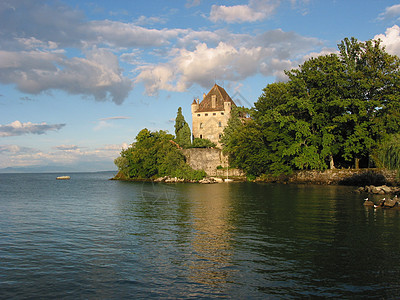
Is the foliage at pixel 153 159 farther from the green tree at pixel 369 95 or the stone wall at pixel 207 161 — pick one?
the green tree at pixel 369 95

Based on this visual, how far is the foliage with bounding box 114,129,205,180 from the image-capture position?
7750 cm

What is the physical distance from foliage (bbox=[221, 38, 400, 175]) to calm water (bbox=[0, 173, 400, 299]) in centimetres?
3251

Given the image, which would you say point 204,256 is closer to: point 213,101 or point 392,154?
point 392,154

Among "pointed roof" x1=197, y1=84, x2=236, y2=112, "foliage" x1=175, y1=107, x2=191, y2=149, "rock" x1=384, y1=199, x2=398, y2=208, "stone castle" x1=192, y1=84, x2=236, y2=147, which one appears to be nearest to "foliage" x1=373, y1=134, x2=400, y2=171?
"rock" x1=384, y1=199, x2=398, y2=208

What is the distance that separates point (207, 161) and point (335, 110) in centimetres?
3311

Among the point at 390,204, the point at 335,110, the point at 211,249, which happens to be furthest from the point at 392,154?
the point at 211,249

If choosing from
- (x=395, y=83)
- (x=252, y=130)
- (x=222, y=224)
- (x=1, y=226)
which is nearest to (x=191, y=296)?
(x=222, y=224)

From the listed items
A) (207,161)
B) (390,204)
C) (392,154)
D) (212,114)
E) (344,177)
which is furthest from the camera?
(212,114)

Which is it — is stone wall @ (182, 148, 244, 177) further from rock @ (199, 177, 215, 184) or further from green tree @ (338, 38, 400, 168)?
green tree @ (338, 38, 400, 168)

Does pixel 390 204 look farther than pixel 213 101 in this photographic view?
No

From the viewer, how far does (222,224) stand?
2064 cm

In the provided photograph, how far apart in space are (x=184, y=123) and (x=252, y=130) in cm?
2777

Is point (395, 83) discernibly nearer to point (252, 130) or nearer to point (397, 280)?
point (252, 130)

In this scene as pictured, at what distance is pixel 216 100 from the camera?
3708 inches
